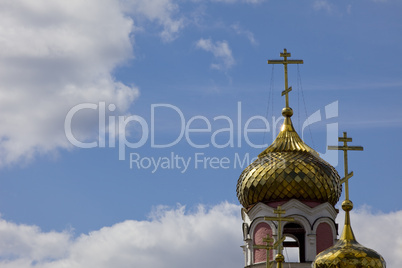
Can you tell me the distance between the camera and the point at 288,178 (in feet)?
114

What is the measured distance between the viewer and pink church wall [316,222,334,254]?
34562mm

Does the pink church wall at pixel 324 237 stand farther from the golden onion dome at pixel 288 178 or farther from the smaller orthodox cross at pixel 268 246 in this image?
the smaller orthodox cross at pixel 268 246

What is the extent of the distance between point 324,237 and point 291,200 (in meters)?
1.41

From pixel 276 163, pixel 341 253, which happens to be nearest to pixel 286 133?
pixel 276 163

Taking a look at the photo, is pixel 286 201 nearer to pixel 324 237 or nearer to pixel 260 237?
pixel 260 237

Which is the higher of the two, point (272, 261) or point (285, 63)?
point (285, 63)

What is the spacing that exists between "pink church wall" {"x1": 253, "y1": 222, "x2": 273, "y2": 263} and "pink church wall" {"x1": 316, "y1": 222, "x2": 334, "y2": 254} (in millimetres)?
1408

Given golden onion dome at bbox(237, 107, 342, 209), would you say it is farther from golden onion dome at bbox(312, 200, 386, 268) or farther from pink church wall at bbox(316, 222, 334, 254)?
golden onion dome at bbox(312, 200, 386, 268)

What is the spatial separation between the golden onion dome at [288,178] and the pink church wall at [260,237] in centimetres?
75

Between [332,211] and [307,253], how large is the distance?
1717 millimetres

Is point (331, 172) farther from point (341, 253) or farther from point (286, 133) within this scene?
point (341, 253)

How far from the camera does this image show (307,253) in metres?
34.2

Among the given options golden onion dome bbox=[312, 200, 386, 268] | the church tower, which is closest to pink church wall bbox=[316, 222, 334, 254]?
the church tower

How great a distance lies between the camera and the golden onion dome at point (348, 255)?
30109mm
